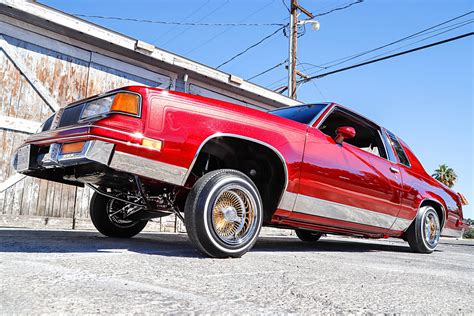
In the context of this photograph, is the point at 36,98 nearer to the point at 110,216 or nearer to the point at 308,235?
the point at 110,216

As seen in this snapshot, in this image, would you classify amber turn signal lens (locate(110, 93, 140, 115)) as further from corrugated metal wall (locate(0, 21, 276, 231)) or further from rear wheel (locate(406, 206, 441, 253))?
corrugated metal wall (locate(0, 21, 276, 231))

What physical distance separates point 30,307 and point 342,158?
9.66ft

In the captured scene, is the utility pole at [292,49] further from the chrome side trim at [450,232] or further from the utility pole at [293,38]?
the chrome side trim at [450,232]

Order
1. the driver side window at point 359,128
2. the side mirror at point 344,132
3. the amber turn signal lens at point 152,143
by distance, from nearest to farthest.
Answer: the amber turn signal lens at point 152,143 < the side mirror at point 344,132 < the driver side window at point 359,128

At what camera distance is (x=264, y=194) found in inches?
130

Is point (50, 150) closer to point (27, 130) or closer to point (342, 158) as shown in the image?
point (342, 158)

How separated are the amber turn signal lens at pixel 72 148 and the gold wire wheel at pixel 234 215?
96cm

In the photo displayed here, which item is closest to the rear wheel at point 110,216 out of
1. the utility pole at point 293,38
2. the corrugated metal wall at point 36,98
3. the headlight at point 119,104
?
the headlight at point 119,104

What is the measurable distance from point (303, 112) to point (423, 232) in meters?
2.41

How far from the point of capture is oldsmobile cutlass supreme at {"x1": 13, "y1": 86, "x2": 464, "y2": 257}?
2.49 m

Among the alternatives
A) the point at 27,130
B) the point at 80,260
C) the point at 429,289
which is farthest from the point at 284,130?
the point at 27,130

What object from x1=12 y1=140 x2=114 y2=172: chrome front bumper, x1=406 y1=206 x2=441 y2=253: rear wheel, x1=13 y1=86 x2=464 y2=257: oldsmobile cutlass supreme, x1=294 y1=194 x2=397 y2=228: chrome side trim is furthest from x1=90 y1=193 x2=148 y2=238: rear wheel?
x1=406 y1=206 x2=441 y2=253: rear wheel

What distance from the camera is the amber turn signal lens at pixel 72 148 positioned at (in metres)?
2.44

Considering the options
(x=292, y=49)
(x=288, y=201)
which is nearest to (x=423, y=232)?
(x=288, y=201)
